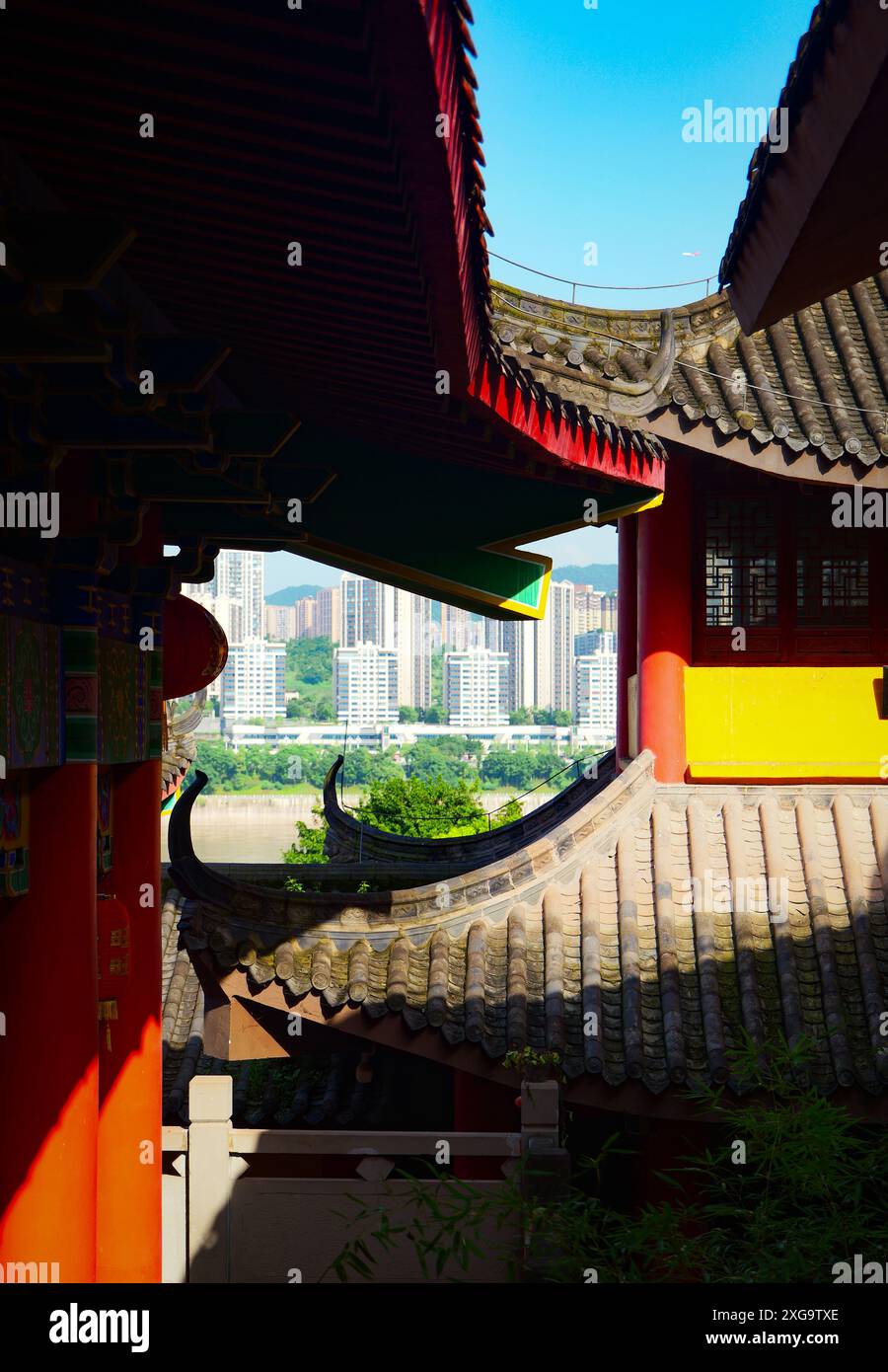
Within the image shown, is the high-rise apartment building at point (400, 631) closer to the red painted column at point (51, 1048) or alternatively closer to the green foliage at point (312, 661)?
the green foliage at point (312, 661)

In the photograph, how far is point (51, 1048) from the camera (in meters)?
4.39

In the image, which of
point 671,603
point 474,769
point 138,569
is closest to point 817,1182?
point 138,569

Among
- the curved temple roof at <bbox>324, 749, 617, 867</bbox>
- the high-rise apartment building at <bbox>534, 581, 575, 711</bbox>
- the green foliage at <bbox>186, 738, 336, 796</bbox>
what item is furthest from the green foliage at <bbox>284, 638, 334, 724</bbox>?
the curved temple roof at <bbox>324, 749, 617, 867</bbox>

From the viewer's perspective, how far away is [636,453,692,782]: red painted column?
8.26 metres

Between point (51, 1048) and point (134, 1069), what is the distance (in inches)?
65.4

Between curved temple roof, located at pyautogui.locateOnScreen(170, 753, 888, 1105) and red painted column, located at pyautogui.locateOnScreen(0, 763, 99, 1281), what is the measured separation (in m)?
2.27

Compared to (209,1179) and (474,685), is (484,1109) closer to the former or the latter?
(209,1179)

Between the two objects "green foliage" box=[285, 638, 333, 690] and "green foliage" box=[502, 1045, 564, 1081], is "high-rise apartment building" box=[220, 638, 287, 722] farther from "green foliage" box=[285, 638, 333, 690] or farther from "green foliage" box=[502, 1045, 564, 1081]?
"green foliage" box=[502, 1045, 564, 1081]

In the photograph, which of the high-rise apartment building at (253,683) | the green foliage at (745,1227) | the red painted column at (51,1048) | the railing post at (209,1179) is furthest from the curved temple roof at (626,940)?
the high-rise apartment building at (253,683)

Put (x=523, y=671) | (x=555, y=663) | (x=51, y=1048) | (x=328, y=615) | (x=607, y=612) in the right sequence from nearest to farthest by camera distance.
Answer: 1. (x=51, y=1048)
2. (x=523, y=671)
3. (x=555, y=663)
4. (x=607, y=612)
5. (x=328, y=615)

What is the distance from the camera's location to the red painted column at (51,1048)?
437 cm

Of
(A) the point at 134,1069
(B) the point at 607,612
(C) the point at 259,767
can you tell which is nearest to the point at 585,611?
(B) the point at 607,612

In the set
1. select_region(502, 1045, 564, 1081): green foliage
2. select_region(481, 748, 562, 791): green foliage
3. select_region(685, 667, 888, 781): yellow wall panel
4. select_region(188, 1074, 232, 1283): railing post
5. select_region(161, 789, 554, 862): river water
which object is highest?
select_region(685, 667, 888, 781): yellow wall panel
